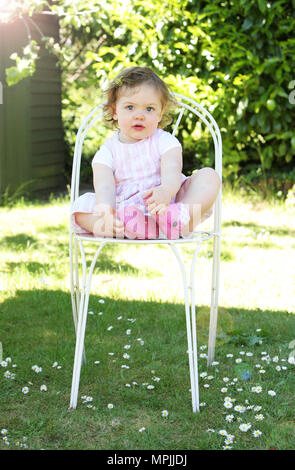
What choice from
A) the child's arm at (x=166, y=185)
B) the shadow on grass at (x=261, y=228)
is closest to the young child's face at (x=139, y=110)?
the child's arm at (x=166, y=185)

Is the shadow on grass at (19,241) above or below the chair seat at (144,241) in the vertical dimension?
below

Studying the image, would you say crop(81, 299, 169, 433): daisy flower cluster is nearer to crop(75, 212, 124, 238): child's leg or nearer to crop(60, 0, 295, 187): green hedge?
crop(75, 212, 124, 238): child's leg

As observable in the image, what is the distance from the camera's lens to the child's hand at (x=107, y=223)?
179 cm

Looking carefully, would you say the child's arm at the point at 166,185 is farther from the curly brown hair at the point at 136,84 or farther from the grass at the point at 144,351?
the grass at the point at 144,351

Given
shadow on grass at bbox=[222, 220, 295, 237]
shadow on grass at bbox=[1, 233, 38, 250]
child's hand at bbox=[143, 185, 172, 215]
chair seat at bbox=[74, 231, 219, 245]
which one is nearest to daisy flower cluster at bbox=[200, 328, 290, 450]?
chair seat at bbox=[74, 231, 219, 245]

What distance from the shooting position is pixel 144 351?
2.32 meters

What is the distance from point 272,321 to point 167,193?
1022mm

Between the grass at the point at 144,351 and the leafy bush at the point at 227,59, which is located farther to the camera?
the leafy bush at the point at 227,59

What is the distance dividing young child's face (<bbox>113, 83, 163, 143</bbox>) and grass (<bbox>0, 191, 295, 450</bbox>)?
0.81m

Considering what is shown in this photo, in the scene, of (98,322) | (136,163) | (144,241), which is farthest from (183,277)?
(98,322)

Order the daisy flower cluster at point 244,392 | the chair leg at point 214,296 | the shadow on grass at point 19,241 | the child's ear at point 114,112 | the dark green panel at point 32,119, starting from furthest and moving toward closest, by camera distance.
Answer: the dark green panel at point 32,119 → the shadow on grass at point 19,241 → the chair leg at point 214,296 → the child's ear at point 114,112 → the daisy flower cluster at point 244,392

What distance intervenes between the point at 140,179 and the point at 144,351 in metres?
0.69

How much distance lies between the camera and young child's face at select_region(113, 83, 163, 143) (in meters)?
1.91

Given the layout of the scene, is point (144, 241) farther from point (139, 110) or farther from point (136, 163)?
point (139, 110)
